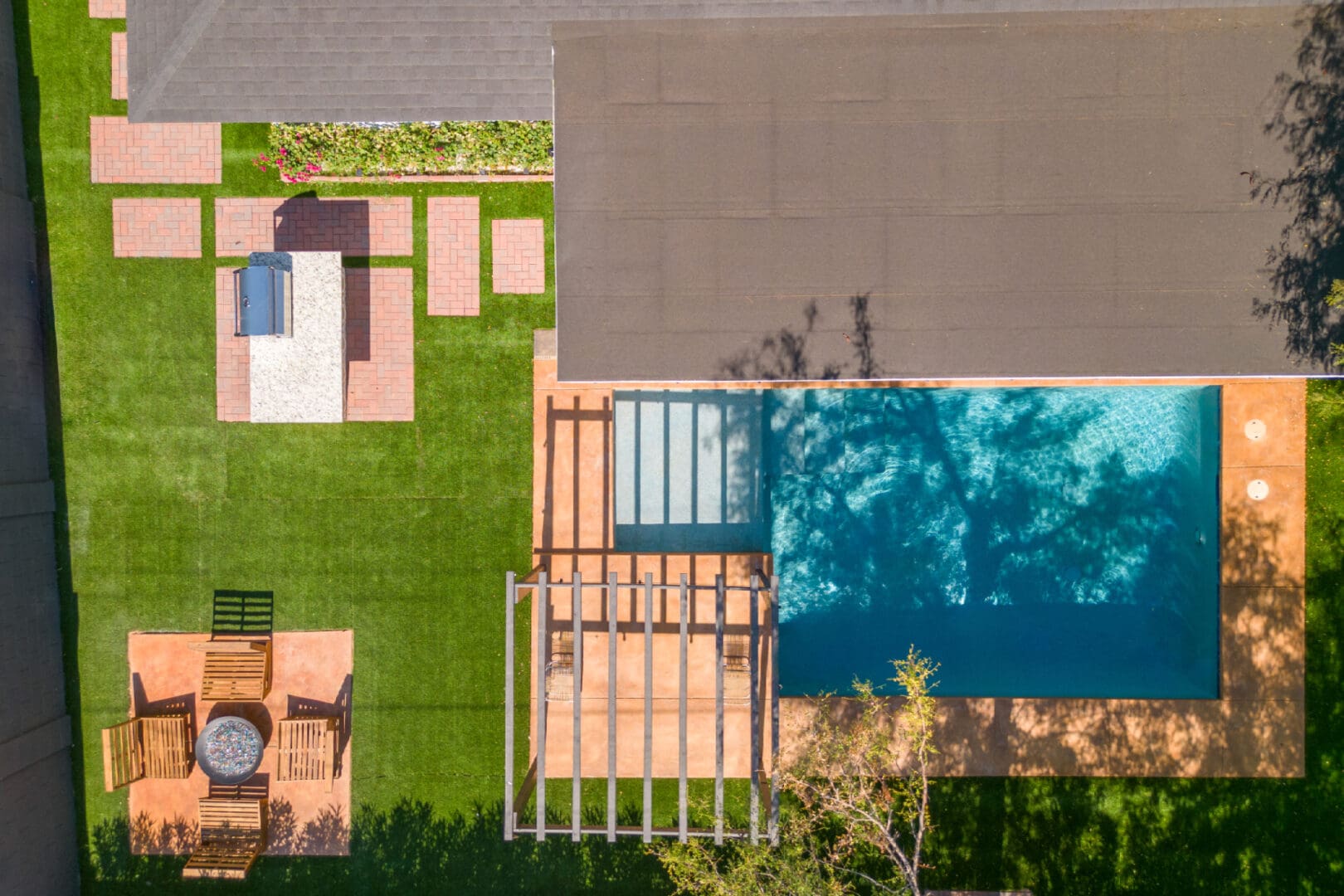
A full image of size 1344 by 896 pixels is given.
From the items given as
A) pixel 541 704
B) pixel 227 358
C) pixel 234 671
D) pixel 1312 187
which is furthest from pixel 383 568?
pixel 1312 187

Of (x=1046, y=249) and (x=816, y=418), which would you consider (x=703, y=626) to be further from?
(x=1046, y=249)

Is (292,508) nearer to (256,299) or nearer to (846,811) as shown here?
(256,299)

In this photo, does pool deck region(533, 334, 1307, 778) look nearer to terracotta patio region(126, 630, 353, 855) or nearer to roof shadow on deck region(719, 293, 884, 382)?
roof shadow on deck region(719, 293, 884, 382)

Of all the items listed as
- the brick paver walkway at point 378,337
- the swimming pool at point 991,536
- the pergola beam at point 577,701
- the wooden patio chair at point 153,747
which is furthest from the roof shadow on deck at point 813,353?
the wooden patio chair at point 153,747

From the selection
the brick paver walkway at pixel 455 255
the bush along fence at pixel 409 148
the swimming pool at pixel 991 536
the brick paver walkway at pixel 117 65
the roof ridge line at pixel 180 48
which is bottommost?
the swimming pool at pixel 991 536

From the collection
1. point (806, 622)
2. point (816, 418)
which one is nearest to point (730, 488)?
point (816, 418)

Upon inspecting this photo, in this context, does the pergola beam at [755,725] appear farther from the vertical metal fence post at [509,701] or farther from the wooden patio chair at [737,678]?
the vertical metal fence post at [509,701]

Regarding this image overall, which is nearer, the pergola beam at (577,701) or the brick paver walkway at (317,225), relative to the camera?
the pergola beam at (577,701)
